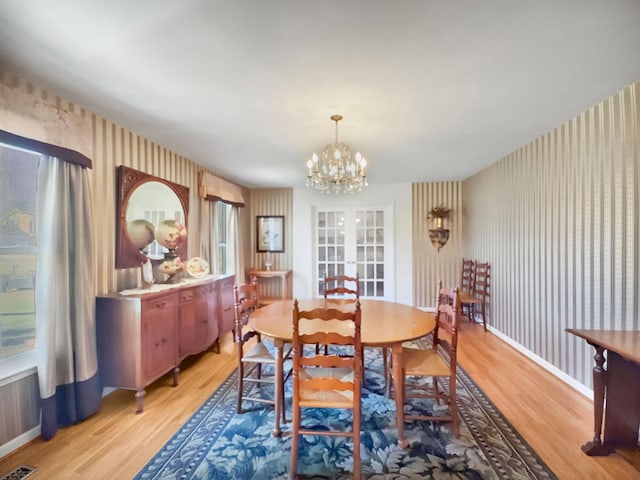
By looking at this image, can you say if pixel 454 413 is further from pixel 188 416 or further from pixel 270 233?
pixel 270 233

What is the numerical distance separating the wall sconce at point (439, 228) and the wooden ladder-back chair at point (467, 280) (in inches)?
19.5

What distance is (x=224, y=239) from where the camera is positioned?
4.66m

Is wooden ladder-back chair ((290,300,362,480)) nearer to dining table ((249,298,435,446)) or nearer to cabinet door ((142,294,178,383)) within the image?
dining table ((249,298,435,446))

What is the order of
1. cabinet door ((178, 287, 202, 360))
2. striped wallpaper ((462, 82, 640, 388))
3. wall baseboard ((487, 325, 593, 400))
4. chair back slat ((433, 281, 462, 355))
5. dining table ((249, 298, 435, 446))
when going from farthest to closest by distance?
cabinet door ((178, 287, 202, 360)) → wall baseboard ((487, 325, 593, 400)) → striped wallpaper ((462, 82, 640, 388)) → chair back slat ((433, 281, 462, 355)) → dining table ((249, 298, 435, 446))

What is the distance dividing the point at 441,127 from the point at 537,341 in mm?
2487

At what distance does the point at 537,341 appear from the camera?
3020 mm

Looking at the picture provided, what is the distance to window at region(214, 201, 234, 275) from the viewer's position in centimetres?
452

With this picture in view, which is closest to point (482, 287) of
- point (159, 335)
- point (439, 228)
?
point (439, 228)

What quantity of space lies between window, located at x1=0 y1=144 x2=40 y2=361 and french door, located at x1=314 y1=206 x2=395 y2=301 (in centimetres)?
410

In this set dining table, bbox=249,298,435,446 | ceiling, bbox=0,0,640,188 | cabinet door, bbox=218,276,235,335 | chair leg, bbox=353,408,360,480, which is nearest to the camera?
ceiling, bbox=0,0,640,188

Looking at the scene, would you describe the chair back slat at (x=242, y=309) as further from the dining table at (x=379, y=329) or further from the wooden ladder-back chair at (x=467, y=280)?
the wooden ladder-back chair at (x=467, y=280)

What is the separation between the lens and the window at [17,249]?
6.07 feet

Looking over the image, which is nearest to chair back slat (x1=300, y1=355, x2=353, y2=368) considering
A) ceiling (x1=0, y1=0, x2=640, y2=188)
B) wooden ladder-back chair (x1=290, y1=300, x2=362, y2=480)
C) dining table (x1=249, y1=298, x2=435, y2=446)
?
wooden ladder-back chair (x1=290, y1=300, x2=362, y2=480)

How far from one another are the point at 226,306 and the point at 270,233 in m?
2.30
